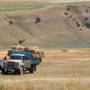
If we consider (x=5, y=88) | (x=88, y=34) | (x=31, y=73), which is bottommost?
(x=88, y=34)

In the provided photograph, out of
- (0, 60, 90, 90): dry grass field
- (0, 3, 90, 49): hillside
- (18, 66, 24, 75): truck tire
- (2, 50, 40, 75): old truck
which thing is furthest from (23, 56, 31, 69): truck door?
(0, 3, 90, 49): hillside

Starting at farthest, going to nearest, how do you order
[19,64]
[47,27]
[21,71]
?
[47,27], [21,71], [19,64]

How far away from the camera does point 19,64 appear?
1759 inches

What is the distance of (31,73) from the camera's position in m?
47.5

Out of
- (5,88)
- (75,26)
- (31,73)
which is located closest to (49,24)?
(75,26)

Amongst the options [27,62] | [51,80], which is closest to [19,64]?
[27,62]

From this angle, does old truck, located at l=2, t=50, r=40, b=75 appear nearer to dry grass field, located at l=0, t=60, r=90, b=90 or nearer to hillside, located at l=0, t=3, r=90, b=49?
dry grass field, located at l=0, t=60, r=90, b=90

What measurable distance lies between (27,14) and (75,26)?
13.4m

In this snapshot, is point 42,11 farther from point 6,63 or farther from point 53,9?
point 6,63

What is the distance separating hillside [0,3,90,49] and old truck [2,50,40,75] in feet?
317

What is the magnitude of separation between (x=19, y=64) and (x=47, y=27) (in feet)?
434

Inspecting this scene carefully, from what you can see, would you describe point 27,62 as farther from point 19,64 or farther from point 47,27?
point 47,27

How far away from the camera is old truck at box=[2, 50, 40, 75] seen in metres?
44.5

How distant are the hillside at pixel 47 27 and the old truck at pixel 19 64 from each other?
9677 centimetres
